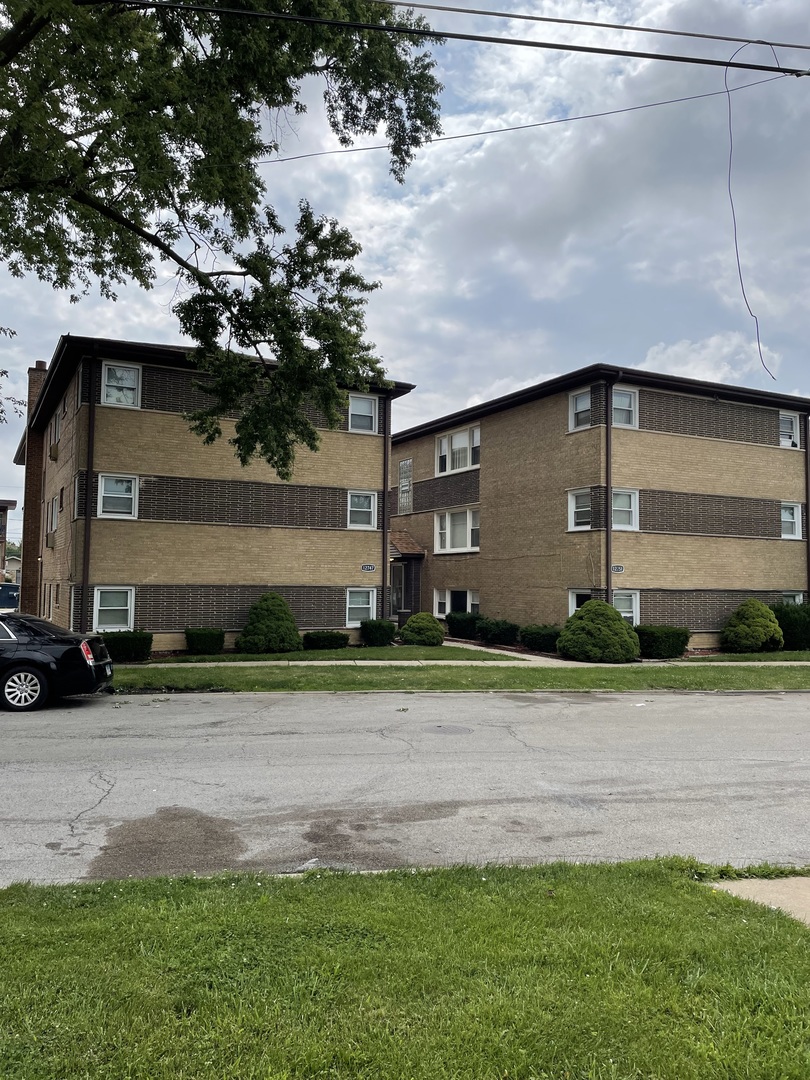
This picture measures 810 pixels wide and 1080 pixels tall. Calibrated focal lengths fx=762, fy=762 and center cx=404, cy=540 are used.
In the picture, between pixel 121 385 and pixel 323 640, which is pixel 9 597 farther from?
pixel 323 640

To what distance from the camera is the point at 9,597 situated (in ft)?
152

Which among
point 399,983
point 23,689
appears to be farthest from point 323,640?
point 399,983

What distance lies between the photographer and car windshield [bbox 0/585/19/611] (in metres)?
45.1

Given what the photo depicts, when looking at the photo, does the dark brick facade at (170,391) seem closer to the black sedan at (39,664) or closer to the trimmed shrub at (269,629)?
the trimmed shrub at (269,629)

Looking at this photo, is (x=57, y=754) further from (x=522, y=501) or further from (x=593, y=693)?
(x=522, y=501)

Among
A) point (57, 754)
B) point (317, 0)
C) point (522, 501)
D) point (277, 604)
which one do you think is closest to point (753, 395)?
point (522, 501)

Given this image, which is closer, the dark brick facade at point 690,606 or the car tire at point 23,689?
the car tire at point 23,689

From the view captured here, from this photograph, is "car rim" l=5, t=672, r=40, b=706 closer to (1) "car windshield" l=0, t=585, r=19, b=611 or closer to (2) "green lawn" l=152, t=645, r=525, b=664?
(2) "green lawn" l=152, t=645, r=525, b=664

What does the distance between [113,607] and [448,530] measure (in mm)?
15042

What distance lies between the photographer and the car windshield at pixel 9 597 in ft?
148

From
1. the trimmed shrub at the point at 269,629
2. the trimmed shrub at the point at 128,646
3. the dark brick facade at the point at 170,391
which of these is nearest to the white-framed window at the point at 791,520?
the dark brick facade at the point at 170,391

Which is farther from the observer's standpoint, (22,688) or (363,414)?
(363,414)

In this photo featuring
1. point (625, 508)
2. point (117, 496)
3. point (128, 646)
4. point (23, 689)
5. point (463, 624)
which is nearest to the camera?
point (23, 689)

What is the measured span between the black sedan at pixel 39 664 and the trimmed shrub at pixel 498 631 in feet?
52.1
